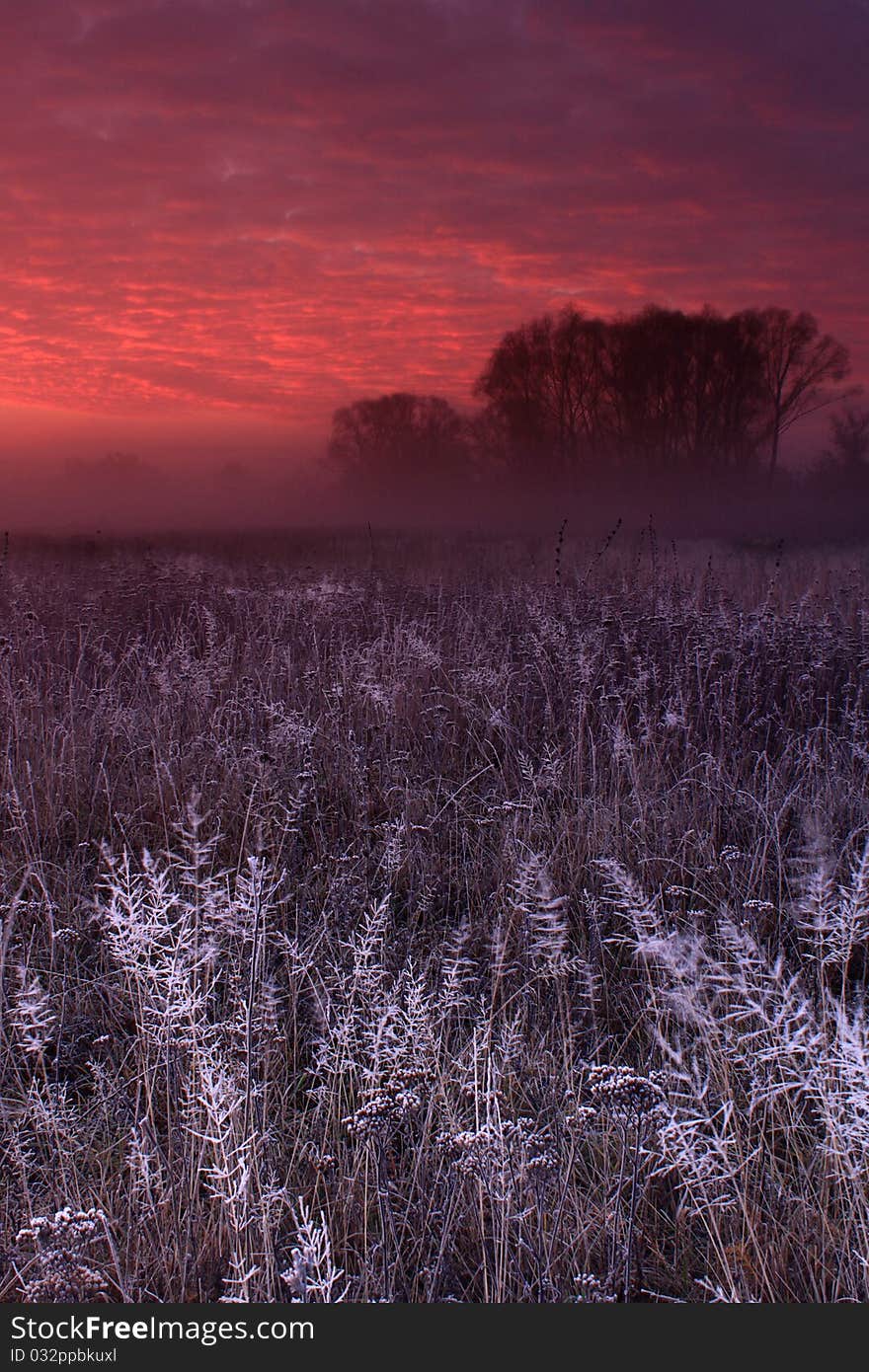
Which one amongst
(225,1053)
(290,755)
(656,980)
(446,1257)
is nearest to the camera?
(446,1257)

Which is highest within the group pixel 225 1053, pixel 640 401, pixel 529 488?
pixel 640 401

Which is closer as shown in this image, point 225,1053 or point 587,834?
point 225,1053

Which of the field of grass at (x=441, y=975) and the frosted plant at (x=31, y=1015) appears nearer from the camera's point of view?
the field of grass at (x=441, y=975)

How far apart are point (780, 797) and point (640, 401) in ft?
130

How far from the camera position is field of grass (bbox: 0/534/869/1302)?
67.0 inches

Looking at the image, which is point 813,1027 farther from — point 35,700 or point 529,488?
point 529,488

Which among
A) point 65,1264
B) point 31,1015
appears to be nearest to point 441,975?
point 31,1015

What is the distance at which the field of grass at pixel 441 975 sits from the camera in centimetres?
170

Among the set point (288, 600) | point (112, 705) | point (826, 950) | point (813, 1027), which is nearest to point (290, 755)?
point (112, 705)

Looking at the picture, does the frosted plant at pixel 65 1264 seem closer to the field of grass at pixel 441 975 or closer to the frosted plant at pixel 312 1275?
the field of grass at pixel 441 975

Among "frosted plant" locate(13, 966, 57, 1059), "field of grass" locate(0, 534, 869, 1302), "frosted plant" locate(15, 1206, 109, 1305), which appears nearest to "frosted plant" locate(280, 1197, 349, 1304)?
"field of grass" locate(0, 534, 869, 1302)

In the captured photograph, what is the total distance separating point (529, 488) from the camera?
42531 mm

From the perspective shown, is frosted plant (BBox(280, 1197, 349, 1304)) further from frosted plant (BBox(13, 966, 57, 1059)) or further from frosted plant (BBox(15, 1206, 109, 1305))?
frosted plant (BBox(13, 966, 57, 1059))

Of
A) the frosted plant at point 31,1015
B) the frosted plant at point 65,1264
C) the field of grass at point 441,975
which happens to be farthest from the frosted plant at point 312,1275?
the frosted plant at point 31,1015
